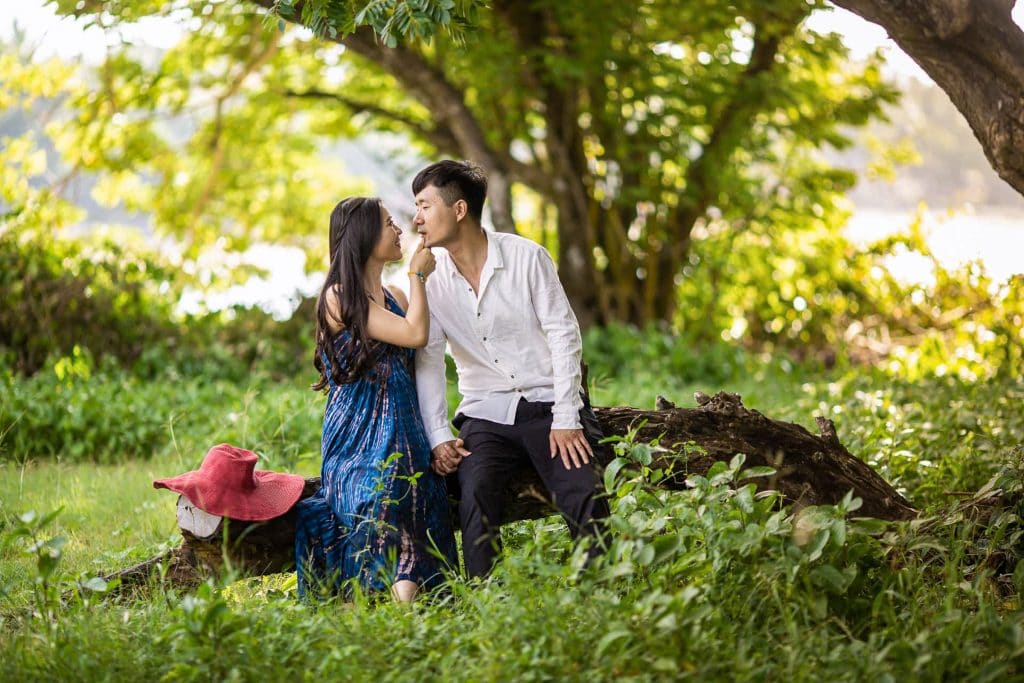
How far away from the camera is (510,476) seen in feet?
13.4

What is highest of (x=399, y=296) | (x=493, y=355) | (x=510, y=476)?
(x=399, y=296)

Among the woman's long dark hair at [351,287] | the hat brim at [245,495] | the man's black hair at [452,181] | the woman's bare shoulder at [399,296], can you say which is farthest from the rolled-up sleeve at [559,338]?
the hat brim at [245,495]

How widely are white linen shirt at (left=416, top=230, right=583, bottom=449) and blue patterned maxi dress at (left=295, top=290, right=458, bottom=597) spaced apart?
110 mm

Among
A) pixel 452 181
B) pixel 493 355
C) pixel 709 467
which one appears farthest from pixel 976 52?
pixel 493 355

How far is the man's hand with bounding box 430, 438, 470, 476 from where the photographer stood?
13.6ft

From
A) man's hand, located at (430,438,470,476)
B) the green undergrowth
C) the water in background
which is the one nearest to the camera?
the green undergrowth

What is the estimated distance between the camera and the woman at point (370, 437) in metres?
3.93

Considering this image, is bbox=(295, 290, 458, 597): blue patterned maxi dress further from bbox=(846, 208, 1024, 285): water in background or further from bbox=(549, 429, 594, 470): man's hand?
bbox=(846, 208, 1024, 285): water in background

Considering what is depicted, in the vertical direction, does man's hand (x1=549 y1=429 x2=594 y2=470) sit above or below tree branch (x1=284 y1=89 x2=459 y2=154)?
below

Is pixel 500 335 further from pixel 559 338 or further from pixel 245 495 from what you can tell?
pixel 245 495

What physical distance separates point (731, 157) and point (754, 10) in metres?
2.69

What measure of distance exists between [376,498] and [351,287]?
865 millimetres

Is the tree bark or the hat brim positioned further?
the tree bark

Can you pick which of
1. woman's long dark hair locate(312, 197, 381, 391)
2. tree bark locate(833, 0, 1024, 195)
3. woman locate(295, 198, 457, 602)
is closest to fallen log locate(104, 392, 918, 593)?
woman locate(295, 198, 457, 602)
